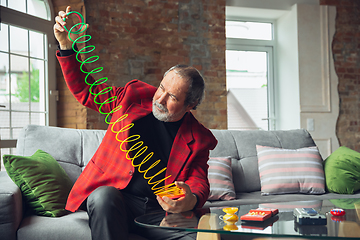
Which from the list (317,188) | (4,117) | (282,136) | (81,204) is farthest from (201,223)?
(4,117)

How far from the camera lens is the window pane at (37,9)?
11.6ft

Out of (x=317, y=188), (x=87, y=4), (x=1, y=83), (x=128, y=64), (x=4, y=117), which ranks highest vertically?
(x=87, y=4)

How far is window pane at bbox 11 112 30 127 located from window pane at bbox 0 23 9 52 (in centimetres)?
65

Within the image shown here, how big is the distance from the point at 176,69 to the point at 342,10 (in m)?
3.90

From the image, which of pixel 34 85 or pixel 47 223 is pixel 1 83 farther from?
pixel 47 223

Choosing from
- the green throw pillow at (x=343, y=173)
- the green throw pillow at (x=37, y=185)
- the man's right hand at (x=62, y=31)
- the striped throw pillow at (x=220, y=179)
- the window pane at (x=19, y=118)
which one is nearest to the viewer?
the man's right hand at (x=62, y=31)

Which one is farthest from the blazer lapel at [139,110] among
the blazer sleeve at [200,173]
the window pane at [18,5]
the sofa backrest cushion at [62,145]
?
the window pane at [18,5]

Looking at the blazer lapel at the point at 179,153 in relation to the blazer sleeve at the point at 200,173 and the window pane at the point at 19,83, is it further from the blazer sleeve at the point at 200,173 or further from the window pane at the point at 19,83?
the window pane at the point at 19,83

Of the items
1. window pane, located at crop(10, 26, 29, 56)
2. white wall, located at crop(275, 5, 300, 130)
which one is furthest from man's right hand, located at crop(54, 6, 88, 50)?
white wall, located at crop(275, 5, 300, 130)

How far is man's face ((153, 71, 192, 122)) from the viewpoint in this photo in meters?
1.59

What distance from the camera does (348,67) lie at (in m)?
4.54

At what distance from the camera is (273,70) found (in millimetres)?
4777

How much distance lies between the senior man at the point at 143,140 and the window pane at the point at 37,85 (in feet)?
7.40

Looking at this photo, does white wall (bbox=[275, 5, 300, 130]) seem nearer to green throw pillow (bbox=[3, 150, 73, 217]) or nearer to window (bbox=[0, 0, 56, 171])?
window (bbox=[0, 0, 56, 171])
